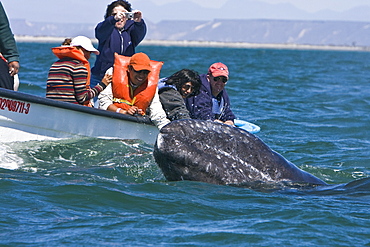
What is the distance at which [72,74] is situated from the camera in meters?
7.79

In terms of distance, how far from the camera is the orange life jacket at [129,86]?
7977 mm

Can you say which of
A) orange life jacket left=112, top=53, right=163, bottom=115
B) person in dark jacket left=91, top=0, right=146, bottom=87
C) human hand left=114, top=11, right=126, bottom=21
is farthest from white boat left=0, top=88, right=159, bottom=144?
human hand left=114, top=11, right=126, bottom=21

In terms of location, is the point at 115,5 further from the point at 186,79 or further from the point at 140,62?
the point at 186,79

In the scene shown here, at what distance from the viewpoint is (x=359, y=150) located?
9688mm

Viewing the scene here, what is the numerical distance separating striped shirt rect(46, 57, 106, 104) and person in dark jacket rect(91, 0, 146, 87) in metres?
0.81

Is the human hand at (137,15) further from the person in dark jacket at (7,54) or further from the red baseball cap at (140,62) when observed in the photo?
the person in dark jacket at (7,54)

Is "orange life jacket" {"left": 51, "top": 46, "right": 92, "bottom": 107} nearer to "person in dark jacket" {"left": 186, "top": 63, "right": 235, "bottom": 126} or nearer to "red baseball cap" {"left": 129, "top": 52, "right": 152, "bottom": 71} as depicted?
"red baseball cap" {"left": 129, "top": 52, "right": 152, "bottom": 71}

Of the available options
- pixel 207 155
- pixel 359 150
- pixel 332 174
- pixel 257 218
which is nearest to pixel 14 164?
pixel 207 155

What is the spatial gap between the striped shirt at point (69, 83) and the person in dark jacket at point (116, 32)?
812 millimetres

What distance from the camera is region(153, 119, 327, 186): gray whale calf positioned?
5.50 meters

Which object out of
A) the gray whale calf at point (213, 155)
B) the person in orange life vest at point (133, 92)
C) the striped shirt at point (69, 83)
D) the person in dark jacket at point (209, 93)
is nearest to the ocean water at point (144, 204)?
the gray whale calf at point (213, 155)

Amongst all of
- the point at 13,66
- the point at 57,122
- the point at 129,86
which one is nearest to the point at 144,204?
the point at 129,86

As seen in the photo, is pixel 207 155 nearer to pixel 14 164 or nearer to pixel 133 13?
pixel 14 164

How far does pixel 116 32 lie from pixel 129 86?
1.18 metres
